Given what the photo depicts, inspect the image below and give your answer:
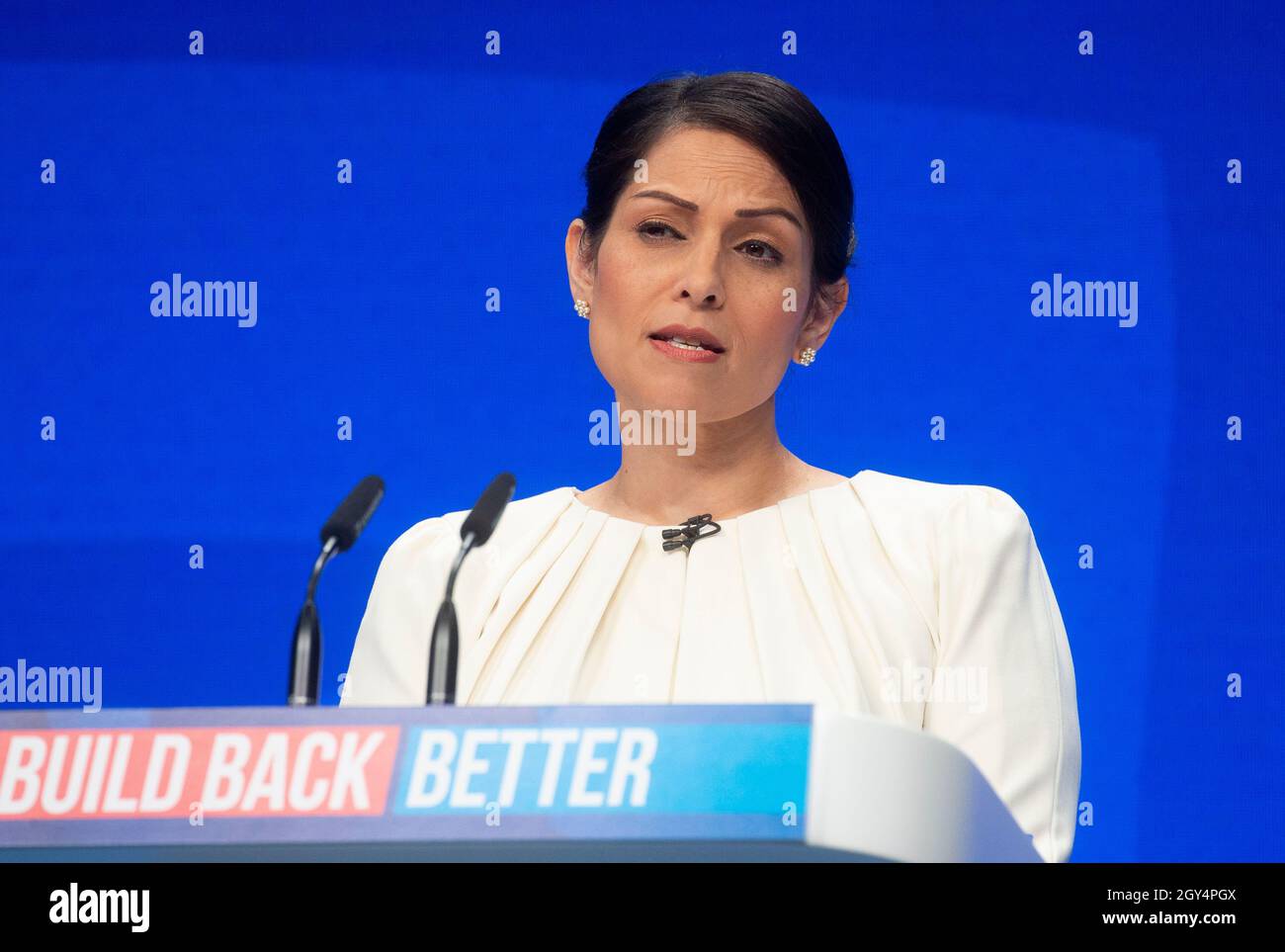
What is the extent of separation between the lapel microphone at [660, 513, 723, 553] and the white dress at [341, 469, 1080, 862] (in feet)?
0.05

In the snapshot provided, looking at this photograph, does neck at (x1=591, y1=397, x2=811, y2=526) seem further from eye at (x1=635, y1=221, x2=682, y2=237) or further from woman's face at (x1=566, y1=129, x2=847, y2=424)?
eye at (x1=635, y1=221, x2=682, y2=237)

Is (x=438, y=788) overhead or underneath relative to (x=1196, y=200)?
underneath

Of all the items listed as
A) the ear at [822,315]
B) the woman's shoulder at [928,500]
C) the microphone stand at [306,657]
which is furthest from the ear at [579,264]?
the microphone stand at [306,657]

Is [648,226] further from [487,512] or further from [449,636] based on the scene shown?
[449,636]

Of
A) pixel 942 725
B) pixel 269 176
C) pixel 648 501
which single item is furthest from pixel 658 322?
pixel 269 176

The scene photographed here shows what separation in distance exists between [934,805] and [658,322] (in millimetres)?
1516

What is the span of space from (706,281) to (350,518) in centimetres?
106

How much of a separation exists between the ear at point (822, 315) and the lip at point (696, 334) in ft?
0.79

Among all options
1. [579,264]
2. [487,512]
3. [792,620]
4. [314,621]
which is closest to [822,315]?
[579,264]

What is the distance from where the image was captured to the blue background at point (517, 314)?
11.3 feet

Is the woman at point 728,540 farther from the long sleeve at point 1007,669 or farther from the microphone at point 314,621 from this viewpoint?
the microphone at point 314,621

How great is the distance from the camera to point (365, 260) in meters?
3.70
